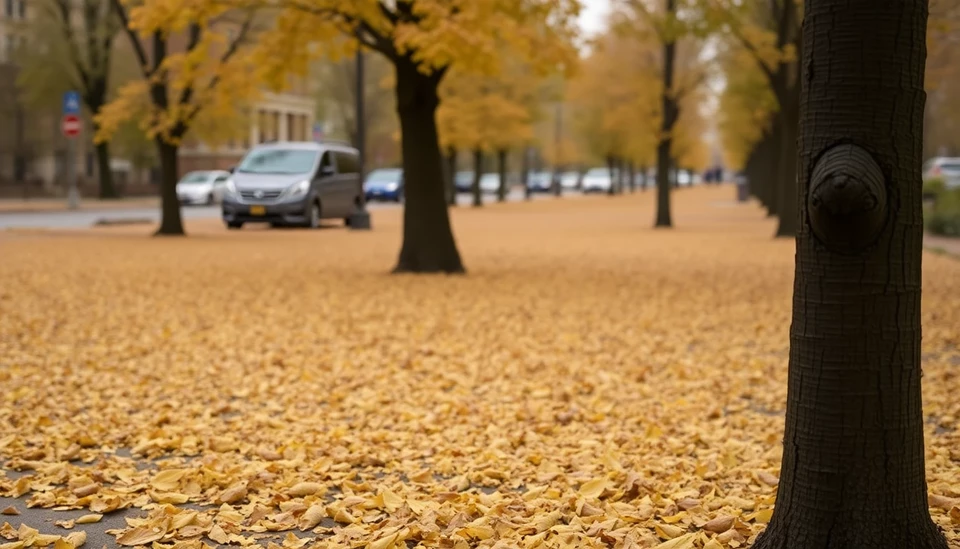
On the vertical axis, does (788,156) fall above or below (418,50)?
below

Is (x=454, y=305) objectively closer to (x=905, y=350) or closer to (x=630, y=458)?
(x=630, y=458)

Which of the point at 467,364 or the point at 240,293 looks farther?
the point at 240,293

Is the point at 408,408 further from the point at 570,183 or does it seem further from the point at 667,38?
the point at 570,183

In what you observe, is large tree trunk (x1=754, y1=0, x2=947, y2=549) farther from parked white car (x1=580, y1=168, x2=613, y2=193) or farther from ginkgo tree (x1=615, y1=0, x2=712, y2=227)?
parked white car (x1=580, y1=168, x2=613, y2=193)

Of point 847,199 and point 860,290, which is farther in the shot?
point 860,290

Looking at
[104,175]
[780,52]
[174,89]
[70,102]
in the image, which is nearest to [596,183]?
[104,175]

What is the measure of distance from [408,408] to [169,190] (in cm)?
1914

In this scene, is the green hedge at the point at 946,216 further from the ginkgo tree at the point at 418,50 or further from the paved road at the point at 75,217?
the paved road at the point at 75,217

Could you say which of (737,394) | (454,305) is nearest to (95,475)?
(737,394)

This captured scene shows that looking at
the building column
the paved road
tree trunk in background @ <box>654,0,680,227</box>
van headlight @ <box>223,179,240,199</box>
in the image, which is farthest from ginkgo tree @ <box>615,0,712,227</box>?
the building column

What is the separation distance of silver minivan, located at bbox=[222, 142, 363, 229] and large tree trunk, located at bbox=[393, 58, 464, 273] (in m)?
11.5

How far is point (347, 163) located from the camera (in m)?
30.2

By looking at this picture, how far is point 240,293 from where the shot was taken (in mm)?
14062

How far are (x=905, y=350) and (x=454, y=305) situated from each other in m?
9.45
